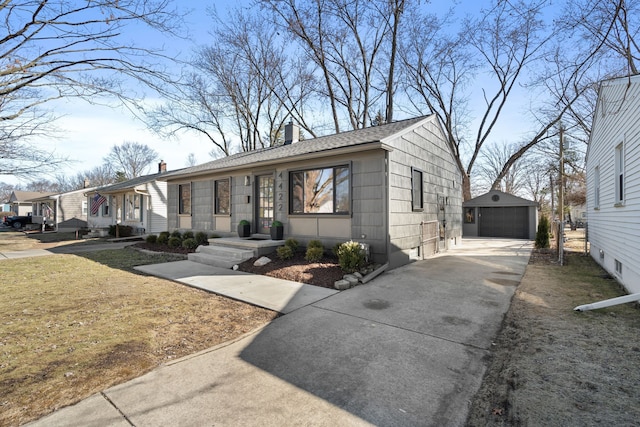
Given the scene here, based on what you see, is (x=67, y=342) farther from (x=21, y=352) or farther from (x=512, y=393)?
(x=512, y=393)

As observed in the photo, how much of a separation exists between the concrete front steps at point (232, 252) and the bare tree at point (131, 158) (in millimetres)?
42262

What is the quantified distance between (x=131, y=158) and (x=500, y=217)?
47054mm

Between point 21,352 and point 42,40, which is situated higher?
point 42,40

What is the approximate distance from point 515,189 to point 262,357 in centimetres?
4054

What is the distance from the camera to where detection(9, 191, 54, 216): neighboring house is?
38594 millimetres

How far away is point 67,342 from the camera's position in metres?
3.38

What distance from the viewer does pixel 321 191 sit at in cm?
823

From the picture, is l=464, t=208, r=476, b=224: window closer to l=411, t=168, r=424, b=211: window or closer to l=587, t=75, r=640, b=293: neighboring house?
l=587, t=75, r=640, b=293: neighboring house

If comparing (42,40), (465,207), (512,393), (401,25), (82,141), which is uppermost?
(401,25)

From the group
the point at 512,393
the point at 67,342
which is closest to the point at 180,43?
the point at 67,342

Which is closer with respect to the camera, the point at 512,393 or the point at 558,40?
the point at 512,393

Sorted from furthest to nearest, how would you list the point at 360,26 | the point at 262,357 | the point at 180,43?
the point at 360,26
the point at 180,43
the point at 262,357

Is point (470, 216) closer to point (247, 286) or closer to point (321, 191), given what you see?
point (321, 191)

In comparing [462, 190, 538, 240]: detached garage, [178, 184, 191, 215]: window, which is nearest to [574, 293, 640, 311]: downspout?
[178, 184, 191, 215]: window
